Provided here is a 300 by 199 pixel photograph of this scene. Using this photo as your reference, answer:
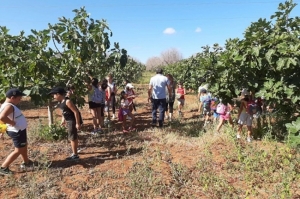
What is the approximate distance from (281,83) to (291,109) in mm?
800

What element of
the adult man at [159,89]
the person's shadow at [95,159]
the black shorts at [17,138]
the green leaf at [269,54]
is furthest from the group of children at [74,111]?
the green leaf at [269,54]

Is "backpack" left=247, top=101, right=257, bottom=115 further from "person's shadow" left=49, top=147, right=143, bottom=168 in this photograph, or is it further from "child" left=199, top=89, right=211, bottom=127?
"person's shadow" left=49, top=147, right=143, bottom=168

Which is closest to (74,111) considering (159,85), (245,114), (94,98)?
(94,98)

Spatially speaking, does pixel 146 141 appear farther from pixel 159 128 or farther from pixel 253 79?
pixel 253 79

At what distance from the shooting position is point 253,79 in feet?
16.8

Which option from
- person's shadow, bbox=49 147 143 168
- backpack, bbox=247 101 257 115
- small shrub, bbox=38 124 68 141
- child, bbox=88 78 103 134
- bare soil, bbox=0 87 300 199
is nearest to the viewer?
bare soil, bbox=0 87 300 199

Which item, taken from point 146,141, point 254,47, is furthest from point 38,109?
point 254,47

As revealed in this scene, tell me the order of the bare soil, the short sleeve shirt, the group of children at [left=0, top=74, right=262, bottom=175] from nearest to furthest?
the bare soil < the group of children at [left=0, top=74, right=262, bottom=175] < the short sleeve shirt

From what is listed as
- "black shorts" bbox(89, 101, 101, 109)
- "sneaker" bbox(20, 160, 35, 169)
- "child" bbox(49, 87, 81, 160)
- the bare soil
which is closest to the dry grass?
the bare soil

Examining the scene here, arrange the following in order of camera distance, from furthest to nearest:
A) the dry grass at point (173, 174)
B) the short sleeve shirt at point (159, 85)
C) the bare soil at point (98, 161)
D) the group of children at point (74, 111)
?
the short sleeve shirt at point (159, 85), the group of children at point (74, 111), the bare soil at point (98, 161), the dry grass at point (173, 174)

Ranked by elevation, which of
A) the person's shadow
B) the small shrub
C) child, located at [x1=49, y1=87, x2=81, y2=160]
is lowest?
the person's shadow

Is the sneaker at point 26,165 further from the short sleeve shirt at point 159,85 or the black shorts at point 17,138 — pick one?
the short sleeve shirt at point 159,85

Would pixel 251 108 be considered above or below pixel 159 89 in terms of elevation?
below

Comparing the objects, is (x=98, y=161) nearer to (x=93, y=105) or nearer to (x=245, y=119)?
(x=93, y=105)
